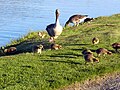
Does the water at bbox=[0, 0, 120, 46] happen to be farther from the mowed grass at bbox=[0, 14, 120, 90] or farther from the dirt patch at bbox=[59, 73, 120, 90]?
the dirt patch at bbox=[59, 73, 120, 90]

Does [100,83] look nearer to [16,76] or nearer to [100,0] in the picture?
[16,76]

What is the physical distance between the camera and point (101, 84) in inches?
476

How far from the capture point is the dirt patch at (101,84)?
11729mm

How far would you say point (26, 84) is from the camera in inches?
449

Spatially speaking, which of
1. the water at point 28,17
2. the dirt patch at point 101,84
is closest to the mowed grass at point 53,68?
the dirt patch at point 101,84

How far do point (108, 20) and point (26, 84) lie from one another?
49.6 feet

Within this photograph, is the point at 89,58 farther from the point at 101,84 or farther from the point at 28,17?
the point at 28,17

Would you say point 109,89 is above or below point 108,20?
below

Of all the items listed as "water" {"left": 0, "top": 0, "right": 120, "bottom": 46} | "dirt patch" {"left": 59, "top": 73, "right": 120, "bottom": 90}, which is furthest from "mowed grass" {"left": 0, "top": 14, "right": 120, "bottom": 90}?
"water" {"left": 0, "top": 0, "right": 120, "bottom": 46}

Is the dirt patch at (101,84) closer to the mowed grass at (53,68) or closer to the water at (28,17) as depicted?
the mowed grass at (53,68)

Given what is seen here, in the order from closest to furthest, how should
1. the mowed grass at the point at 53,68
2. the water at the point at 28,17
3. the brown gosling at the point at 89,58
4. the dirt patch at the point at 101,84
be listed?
the mowed grass at the point at 53,68 < the dirt patch at the point at 101,84 < the brown gosling at the point at 89,58 < the water at the point at 28,17

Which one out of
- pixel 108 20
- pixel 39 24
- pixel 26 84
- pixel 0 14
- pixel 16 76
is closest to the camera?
pixel 26 84

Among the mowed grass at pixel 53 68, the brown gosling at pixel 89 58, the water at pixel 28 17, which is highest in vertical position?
the water at pixel 28 17

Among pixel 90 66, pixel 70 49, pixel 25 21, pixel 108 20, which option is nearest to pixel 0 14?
pixel 25 21
